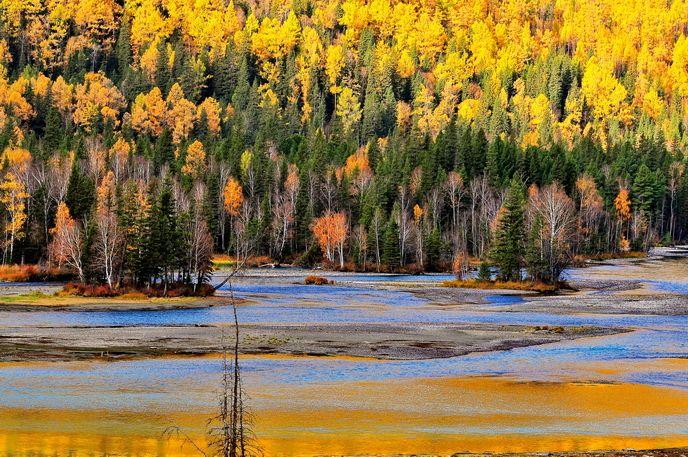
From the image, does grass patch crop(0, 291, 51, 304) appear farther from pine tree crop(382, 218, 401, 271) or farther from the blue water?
pine tree crop(382, 218, 401, 271)

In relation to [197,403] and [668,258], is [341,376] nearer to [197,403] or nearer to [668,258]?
[197,403]

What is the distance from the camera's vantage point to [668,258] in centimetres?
15825

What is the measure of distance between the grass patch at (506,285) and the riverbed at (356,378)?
21.8m

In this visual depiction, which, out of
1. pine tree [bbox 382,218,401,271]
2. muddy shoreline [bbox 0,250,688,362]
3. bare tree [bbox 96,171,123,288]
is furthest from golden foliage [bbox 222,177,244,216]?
bare tree [bbox 96,171,123,288]

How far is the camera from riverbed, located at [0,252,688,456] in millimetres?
29438

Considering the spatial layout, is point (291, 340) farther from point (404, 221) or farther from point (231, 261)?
point (231, 261)

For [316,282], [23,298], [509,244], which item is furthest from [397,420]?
[316,282]

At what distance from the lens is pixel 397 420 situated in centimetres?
3222

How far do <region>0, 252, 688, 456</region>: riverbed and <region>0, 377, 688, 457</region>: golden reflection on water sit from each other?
0.07 meters

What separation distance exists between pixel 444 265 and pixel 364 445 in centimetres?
10831

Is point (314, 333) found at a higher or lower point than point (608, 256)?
lower

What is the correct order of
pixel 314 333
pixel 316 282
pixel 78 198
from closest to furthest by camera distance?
pixel 314 333 < pixel 316 282 < pixel 78 198

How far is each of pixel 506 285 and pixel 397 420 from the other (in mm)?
68938

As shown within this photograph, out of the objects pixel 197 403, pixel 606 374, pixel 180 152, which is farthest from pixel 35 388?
pixel 180 152
